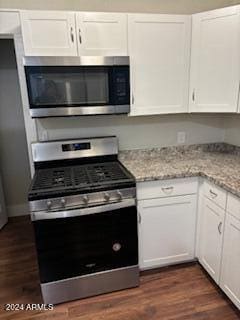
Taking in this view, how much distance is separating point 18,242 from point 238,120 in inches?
103

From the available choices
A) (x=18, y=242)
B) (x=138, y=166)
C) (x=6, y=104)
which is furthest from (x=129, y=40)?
(x=18, y=242)

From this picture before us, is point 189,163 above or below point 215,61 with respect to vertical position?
below

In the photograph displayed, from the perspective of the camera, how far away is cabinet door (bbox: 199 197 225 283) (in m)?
1.84

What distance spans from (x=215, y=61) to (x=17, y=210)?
2.87 metres

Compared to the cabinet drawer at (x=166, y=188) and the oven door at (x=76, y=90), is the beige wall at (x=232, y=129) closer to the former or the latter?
the cabinet drawer at (x=166, y=188)

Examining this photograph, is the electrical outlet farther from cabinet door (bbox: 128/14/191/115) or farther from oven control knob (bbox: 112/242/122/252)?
oven control knob (bbox: 112/242/122/252)

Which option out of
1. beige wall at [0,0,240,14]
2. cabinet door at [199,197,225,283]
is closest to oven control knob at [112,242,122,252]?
cabinet door at [199,197,225,283]

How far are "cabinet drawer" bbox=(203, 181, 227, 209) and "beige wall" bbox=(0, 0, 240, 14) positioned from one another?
1.62 m

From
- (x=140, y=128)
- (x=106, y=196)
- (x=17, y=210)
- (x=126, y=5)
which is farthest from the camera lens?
(x=17, y=210)

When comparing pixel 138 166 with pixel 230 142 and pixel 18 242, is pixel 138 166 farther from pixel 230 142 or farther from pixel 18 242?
pixel 18 242

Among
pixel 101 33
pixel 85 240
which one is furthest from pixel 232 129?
pixel 85 240

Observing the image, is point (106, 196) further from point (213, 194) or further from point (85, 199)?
point (213, 194)

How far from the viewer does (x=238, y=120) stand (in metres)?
2.43

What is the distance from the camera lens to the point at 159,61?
2.05m
